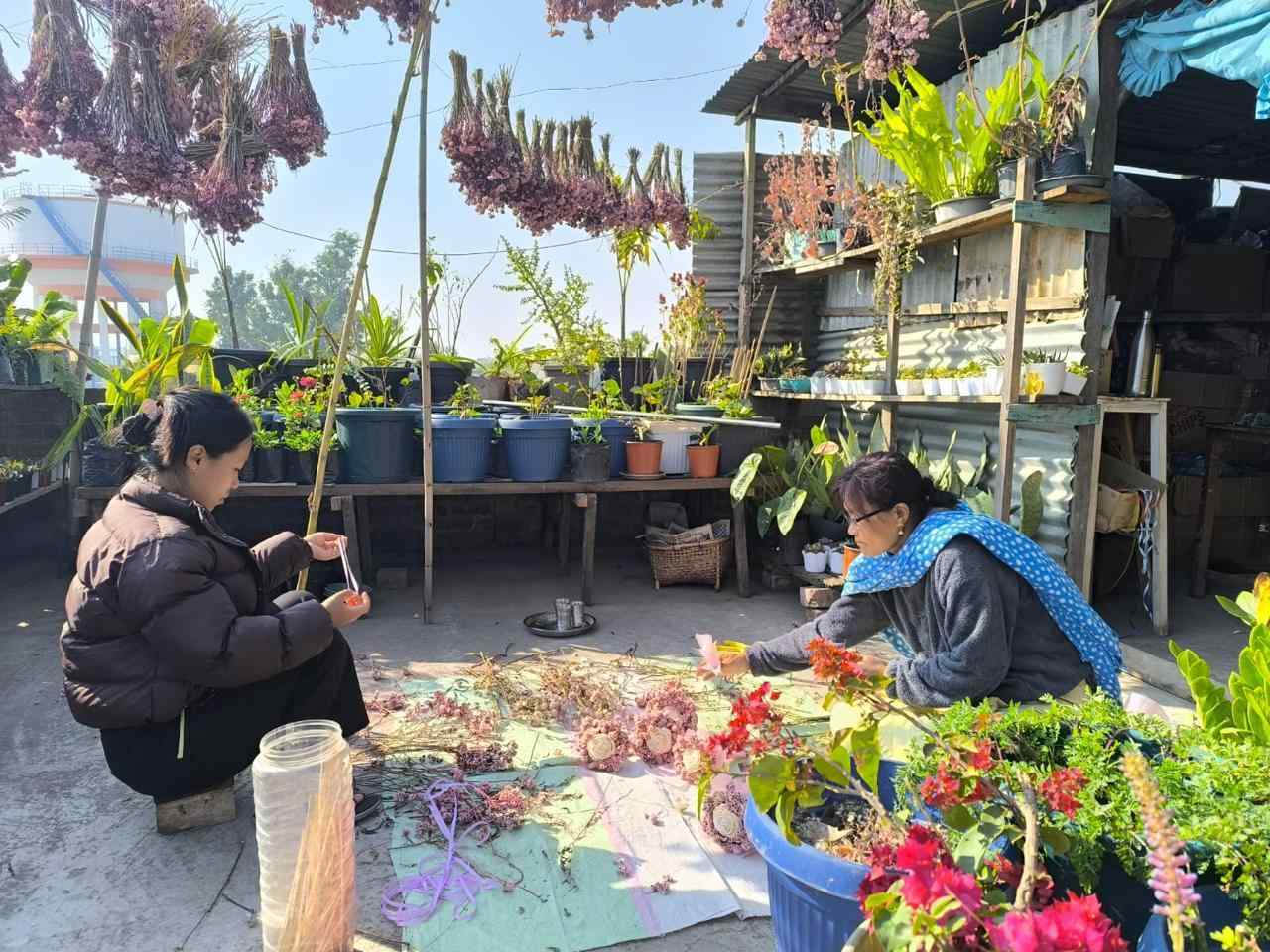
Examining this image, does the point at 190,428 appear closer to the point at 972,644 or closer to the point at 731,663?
the point at 731,663

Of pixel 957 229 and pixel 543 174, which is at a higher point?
pixel 543 174

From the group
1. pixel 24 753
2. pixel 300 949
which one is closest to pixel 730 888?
pixel 300 949

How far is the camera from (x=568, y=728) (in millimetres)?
3133

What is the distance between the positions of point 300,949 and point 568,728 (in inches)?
56.4

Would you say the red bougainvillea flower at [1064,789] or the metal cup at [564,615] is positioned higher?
the red bougainvillea flower at [1064,789]

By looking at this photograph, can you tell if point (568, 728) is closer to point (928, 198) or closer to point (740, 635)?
point (740, 635)

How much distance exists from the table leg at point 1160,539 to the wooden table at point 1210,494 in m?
0.90

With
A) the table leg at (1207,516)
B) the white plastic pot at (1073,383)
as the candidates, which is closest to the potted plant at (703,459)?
the white plastic pot at (1073,383)

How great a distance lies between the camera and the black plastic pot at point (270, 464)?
4.39 metres

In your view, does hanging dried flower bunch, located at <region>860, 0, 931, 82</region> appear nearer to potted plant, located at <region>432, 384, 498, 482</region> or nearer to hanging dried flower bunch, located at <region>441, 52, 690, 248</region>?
hanging dried flower bunch, located at <region>441, 52, 690, 248</region>

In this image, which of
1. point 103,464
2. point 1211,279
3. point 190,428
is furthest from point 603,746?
point 1211,279

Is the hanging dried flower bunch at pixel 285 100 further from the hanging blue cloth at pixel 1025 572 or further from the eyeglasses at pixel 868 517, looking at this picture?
the hanging blue cloth at pixel 1025 572

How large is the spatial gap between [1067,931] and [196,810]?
235cm

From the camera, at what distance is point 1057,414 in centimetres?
394
